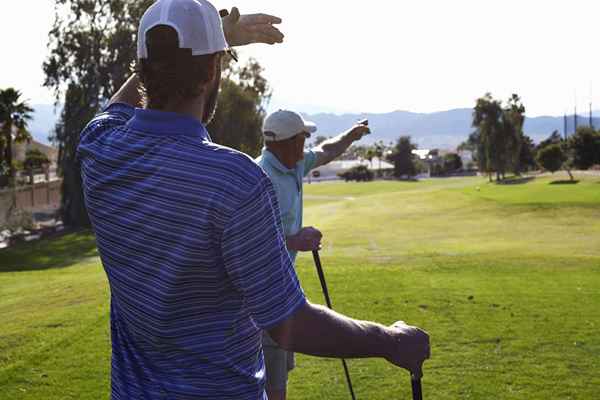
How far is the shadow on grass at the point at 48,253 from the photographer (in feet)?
84.7

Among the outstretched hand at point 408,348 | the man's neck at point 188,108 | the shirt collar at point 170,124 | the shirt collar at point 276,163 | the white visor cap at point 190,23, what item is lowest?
the outstretched hand at point 408,348

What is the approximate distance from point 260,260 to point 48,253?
2953cm

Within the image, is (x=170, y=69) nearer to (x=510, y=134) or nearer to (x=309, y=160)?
(x=309, y=160)

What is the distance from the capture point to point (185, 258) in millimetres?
2000

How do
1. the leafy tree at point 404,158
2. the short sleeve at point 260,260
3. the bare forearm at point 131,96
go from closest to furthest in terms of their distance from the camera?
the short sleeve at point 260,260, the bare forearm at point 131,96, the leafy tree at point 404,158

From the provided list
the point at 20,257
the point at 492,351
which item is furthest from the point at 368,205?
the point at 492,351

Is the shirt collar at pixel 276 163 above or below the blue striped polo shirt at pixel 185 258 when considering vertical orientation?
above

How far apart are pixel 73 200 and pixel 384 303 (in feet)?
115

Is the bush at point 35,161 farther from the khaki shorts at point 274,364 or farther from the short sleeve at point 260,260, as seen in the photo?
the short sleeve at point 260,260

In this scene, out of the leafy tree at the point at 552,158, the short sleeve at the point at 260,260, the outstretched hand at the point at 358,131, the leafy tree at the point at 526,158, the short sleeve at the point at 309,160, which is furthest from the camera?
the leafy tree at the point at 526,158

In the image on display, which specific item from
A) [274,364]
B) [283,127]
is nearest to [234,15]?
[283,127]

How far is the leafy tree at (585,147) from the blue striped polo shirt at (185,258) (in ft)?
260

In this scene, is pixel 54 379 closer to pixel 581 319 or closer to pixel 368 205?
pixel 581 319


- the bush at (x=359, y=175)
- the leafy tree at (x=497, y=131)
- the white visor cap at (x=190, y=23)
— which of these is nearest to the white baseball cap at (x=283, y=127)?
the white visor cap at (x=190, y=23)
